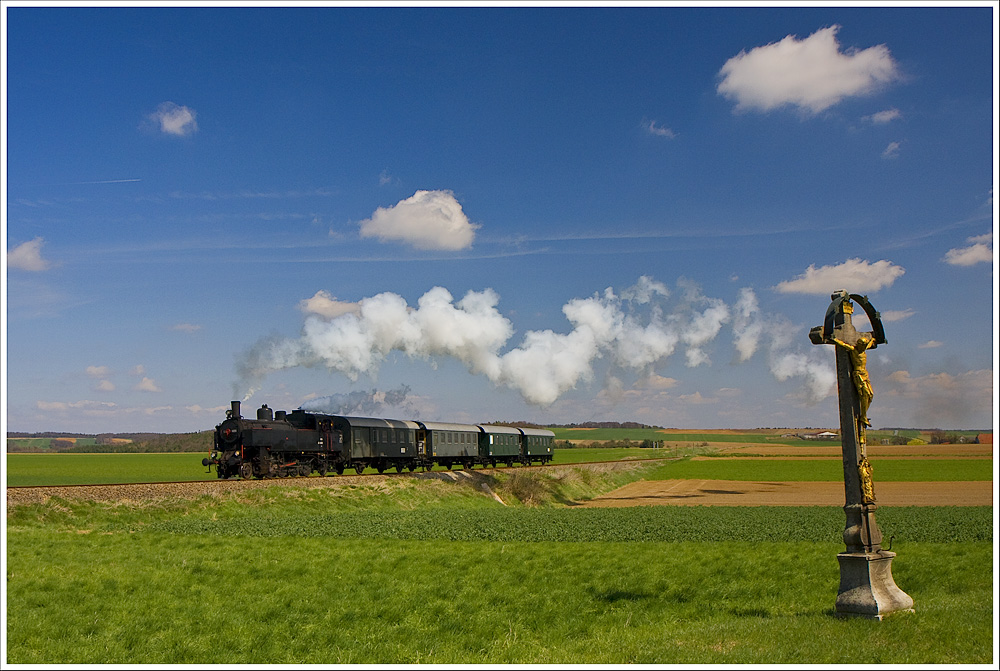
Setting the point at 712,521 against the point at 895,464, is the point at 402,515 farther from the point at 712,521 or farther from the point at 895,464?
the point at 895,464

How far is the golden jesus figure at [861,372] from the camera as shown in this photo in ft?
36.3

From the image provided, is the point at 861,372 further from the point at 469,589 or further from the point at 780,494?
the point at 780,494

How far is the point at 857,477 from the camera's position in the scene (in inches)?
434

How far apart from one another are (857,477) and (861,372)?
5.28ft

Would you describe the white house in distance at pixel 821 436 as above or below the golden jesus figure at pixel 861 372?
below

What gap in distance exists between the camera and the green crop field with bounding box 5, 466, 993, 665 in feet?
32.7

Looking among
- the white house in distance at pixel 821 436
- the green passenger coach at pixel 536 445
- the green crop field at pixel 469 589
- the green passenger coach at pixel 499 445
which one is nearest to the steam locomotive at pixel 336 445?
the green passenger coach at pixel 499 445

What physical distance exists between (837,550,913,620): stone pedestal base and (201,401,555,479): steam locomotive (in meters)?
29.1

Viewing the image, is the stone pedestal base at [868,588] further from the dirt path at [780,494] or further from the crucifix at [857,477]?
the dirt path at [780,494]

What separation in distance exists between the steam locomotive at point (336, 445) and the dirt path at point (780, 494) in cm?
1059

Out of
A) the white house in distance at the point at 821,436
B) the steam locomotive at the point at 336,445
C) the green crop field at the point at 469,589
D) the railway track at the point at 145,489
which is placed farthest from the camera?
the white house in distance at the point at 821,436

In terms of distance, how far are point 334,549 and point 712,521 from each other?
13.7 meters

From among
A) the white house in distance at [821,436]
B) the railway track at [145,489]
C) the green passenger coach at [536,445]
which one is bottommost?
the white house in distance at [821,436]

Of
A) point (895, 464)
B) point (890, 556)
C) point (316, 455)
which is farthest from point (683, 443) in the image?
point (890, 556)
